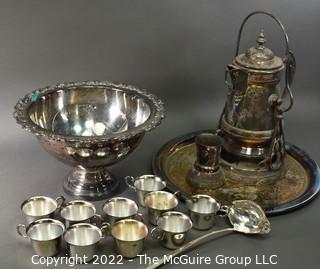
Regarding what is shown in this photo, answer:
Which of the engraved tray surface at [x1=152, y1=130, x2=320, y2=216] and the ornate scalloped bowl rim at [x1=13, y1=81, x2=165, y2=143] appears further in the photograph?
the engraved tray surface at [x1=152, y1=130, x2=320, y2=216]

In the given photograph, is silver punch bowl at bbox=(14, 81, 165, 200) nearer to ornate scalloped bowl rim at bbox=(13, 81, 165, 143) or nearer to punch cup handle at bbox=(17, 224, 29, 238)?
ornate scalloped bowl rim at bbox=(13, 81, 165, 143)

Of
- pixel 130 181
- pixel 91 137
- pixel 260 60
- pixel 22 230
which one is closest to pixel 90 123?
pixel 130 181

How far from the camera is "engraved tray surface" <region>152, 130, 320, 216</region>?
1868 mm

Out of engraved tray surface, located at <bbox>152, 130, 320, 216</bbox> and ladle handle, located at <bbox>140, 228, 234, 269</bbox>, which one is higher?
engraved tray surface, located at <bbox>152, 130, 320, 216</bbox>

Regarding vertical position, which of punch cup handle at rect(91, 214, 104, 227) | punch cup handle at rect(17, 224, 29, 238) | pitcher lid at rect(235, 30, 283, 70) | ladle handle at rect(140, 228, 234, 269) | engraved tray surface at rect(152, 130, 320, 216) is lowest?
ladle handle at rect(140, 228, 234, 269)

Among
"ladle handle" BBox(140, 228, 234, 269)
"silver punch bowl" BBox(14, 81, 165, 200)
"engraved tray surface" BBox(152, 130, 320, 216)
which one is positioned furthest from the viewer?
"engraved tray surface" BBox(152, 130, 320, 216)

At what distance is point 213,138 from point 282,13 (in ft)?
2.41

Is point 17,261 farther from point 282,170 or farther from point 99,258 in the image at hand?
point 282,170

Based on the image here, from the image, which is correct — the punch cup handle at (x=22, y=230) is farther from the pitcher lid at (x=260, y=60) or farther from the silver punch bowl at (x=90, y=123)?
the pitcher lid at (x=260, y=60)

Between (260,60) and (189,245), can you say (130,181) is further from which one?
(260,60)

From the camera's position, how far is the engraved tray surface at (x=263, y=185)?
1.87 meters

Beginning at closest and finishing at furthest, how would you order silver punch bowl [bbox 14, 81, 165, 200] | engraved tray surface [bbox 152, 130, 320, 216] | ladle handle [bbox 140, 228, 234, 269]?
ladle handle [bbox 140, 228, 234, 269] → silver punch bowl [bbox 14, 81, 165, 200] → engraved tray surface [bbox 152, 130, 320, 216]

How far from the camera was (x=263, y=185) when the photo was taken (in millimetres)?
1953

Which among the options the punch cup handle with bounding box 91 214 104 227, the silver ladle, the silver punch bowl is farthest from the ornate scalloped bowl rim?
the silver ladle
